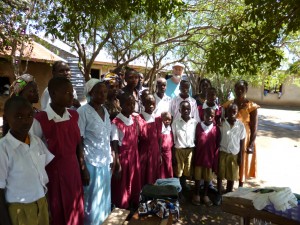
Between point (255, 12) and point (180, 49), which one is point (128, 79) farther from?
point (180, 49)

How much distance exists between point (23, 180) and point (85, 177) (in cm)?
76

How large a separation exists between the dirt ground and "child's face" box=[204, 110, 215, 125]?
4.13ft

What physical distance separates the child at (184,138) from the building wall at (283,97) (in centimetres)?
2394

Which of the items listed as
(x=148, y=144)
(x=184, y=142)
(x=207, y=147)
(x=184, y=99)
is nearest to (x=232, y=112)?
(x=207, y=147)

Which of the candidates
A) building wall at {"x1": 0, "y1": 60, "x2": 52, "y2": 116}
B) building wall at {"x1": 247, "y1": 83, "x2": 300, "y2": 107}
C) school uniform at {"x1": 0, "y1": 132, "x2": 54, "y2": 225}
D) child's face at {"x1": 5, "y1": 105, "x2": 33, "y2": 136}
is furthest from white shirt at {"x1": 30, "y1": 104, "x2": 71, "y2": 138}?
building wall at {"x1": 247, "y1": 83, "x2": 300, "y2": 107}

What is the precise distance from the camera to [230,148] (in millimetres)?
4410

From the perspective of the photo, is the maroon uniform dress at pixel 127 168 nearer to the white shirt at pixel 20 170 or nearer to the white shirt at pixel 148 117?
the white shirt at pixel 148 117

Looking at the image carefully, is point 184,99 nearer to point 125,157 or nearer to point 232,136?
point 232,136

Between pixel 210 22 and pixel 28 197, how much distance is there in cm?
936

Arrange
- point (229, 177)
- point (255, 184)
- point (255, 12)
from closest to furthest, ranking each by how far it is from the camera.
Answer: point (255, 12) < point (229, 177) < point (255, 184)

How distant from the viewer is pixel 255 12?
278 centimetres

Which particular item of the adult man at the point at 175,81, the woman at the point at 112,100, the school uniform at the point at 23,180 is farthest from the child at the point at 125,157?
the adult man at the point at 175,81

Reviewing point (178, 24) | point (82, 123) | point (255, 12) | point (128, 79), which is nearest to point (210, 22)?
point (178, 24)

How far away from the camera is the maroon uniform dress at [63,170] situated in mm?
2494
